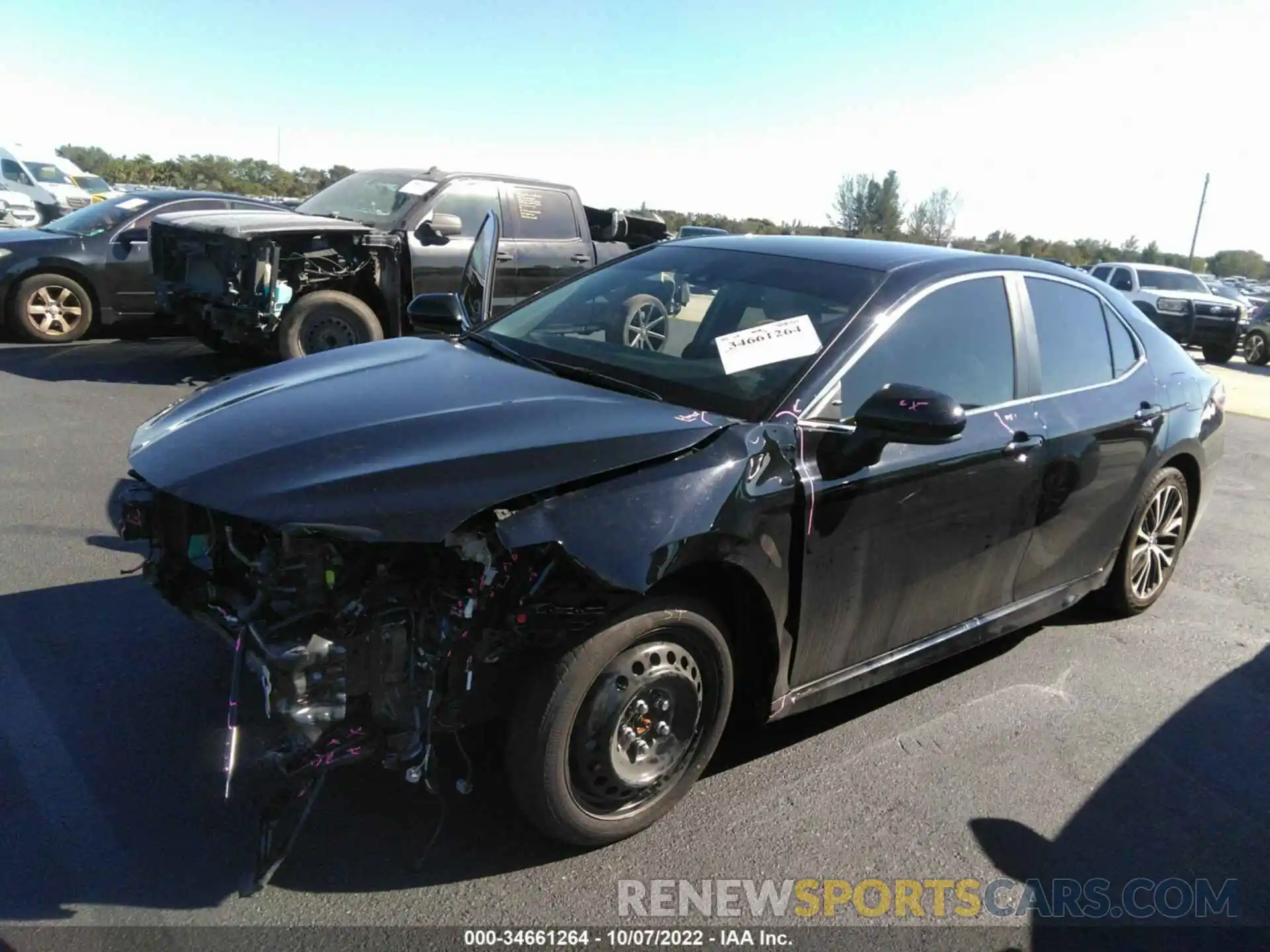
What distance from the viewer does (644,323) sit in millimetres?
3566

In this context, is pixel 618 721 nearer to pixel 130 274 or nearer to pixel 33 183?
pixel 130 274

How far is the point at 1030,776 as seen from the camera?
3.27 m

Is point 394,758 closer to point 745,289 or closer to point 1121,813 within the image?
point 745,289

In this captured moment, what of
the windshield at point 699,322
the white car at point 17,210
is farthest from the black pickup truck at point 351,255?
the white car at point 17,210

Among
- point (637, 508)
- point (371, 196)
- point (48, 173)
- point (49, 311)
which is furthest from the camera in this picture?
point (48, 173)

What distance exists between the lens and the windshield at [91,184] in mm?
28337

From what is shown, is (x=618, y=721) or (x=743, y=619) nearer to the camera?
(x=618, y=721)

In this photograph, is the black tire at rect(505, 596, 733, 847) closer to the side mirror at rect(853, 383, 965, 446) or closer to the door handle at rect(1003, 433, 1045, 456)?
the side mirror at rect(853, 383, 965, 446)

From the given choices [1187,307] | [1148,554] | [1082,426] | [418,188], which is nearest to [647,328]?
[1082,426]

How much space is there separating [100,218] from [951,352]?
9.18 meters

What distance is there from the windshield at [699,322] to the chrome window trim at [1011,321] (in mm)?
101

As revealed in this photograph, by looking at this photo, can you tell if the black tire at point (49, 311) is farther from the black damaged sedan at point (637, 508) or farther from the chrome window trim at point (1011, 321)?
the chrome window trim at point (1011, 321)

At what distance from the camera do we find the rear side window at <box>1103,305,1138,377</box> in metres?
4.18

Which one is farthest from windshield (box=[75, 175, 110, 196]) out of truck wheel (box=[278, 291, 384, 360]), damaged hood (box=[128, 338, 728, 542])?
damaged hood (box=[128, 338, 728, 542])
